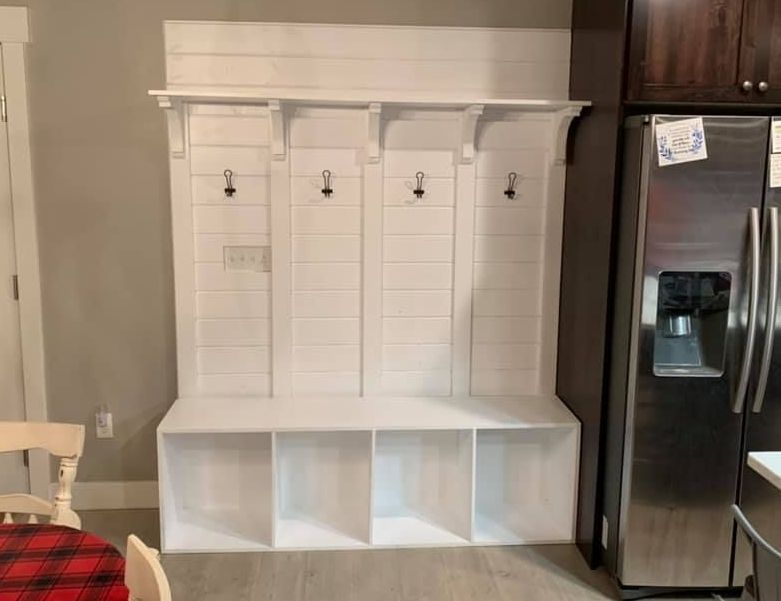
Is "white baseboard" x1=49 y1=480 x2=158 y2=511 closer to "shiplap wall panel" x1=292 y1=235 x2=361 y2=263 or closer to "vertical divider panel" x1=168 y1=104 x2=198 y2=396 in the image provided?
"vertical divider panel" x1=168 y1=104 x2=198 y2=396

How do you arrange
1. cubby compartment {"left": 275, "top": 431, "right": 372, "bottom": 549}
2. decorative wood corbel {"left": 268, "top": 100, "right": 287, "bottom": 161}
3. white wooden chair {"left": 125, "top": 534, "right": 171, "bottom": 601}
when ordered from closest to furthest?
white wooden chair {"left": 125, "top": 534, "right": 171, "bottom": 601}
decorative wood corbel {"left": 268, "top": 100, "right": 287, "bottom": 161}
cubby compartment {"left": 275, "top": 431, "right": 372, "bottom": 549}

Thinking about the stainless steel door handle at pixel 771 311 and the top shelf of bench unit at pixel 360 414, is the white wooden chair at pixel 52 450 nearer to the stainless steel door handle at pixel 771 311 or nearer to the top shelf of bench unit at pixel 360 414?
the top shelf of bench unit at pixel 360 414

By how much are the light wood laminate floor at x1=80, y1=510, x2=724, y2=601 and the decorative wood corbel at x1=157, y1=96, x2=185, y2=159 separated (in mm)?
1613

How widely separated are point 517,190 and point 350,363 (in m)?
1.03

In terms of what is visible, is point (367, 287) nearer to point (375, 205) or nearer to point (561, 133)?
point (375, 205)

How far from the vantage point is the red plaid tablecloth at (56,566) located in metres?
1.48

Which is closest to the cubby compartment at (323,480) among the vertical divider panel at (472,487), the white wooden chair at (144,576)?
the vertical divider panel at (472,487)

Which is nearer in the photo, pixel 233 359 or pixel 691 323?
pixel 691 323

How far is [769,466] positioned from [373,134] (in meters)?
1.95

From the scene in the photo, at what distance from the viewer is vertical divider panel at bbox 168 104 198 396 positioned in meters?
3.12

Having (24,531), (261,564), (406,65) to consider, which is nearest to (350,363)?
(261,564)

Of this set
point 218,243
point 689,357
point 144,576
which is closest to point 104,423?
point 218,243

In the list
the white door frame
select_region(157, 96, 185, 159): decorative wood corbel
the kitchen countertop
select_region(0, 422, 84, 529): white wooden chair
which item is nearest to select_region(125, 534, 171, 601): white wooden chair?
select_region(0, 422, 84, 529): white wooden chair

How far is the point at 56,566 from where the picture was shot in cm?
158
